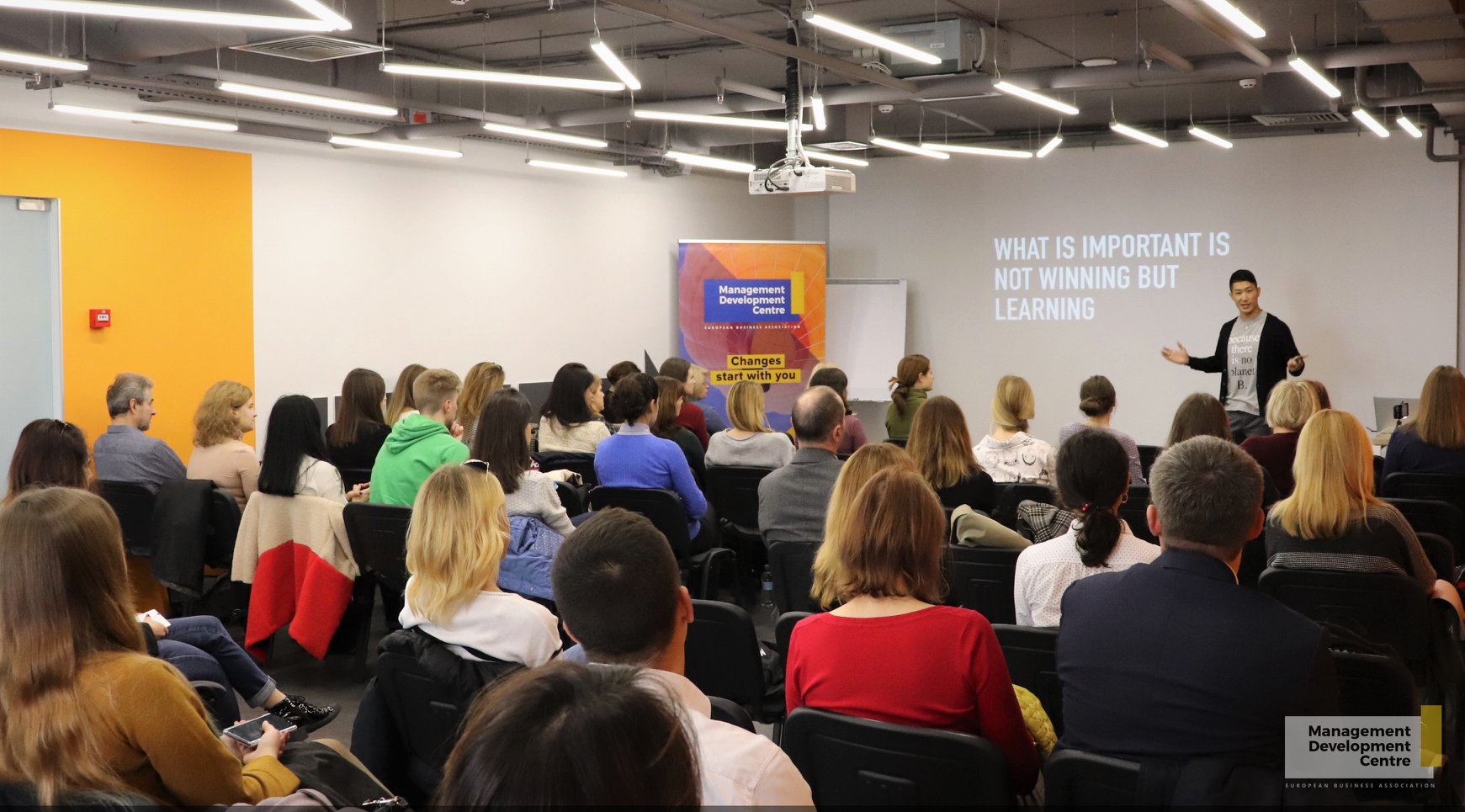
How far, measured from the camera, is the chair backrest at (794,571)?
13.9 ft

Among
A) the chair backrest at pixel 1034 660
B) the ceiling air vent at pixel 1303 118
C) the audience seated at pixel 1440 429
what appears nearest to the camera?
the chair backrest at pixel 1034 660

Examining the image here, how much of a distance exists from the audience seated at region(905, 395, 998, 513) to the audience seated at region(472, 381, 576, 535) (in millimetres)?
1547

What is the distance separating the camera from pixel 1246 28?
5629 millimetres

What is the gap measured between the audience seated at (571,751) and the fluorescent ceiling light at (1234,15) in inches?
204

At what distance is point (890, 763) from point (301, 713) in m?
1.97

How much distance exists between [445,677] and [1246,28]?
4809mm

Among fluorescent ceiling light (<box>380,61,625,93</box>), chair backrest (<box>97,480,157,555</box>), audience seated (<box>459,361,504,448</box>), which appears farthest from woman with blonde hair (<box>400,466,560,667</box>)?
fluorescent ceiling light (<box>380,61,625,93</box>)

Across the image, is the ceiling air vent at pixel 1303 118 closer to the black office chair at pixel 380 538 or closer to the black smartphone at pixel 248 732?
the black office chair at pixel 380 538

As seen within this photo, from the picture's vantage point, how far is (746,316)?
1236 centimetres

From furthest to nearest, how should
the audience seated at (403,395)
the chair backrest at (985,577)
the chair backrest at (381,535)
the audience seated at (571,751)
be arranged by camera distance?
the audience seated at (403,395) < the chair backrest at (381,535) < the chair backrest at (985,577) < the audience seated at (571,751)

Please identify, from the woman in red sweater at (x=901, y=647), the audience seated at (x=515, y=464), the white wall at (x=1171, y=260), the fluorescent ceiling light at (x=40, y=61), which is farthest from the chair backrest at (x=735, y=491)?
the white wall at (x=1171, y=260)

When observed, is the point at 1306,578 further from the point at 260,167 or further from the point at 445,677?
the point at 260,167

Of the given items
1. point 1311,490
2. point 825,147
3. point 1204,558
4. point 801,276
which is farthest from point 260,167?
point 1204,558

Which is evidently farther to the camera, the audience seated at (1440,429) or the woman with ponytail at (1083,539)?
the audience seated at (1440,429)
